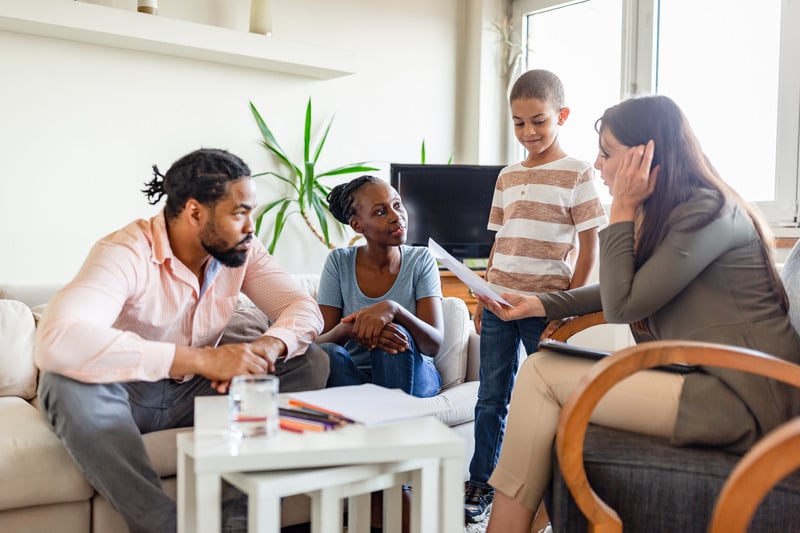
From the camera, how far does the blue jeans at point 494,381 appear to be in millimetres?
2250

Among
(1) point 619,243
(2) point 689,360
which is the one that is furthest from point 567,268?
(2) point 689,360

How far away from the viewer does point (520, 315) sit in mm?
2014

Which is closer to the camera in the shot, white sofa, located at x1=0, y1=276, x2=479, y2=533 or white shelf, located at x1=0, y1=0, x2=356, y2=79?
white sofa, located at x1=0, y1=276, x2=479, y2=533

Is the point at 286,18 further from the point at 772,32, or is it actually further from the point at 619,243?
the point at 619,243

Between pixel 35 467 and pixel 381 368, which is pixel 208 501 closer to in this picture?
pixel 35 467

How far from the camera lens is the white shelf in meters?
3.13

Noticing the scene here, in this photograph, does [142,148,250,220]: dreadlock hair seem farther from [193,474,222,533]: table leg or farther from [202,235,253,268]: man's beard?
[193,474,222,533]: table leg

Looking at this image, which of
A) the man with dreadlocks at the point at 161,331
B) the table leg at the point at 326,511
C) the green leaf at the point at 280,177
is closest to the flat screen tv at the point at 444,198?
the green leaf at the point at 280,177

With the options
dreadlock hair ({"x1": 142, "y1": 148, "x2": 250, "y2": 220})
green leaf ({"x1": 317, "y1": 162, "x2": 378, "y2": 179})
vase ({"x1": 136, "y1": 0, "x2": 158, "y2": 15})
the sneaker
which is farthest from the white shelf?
the sneaker

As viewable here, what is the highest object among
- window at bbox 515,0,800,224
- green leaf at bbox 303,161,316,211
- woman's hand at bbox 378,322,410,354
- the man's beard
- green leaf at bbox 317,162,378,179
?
window at bbox 515,0,800,224

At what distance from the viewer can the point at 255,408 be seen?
1.28 meters

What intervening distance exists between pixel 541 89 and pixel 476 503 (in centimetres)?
117

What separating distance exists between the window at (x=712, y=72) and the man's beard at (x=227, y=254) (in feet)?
8.47

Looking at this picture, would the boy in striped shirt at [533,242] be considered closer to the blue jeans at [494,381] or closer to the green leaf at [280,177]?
the blue jeans at [494,381]
